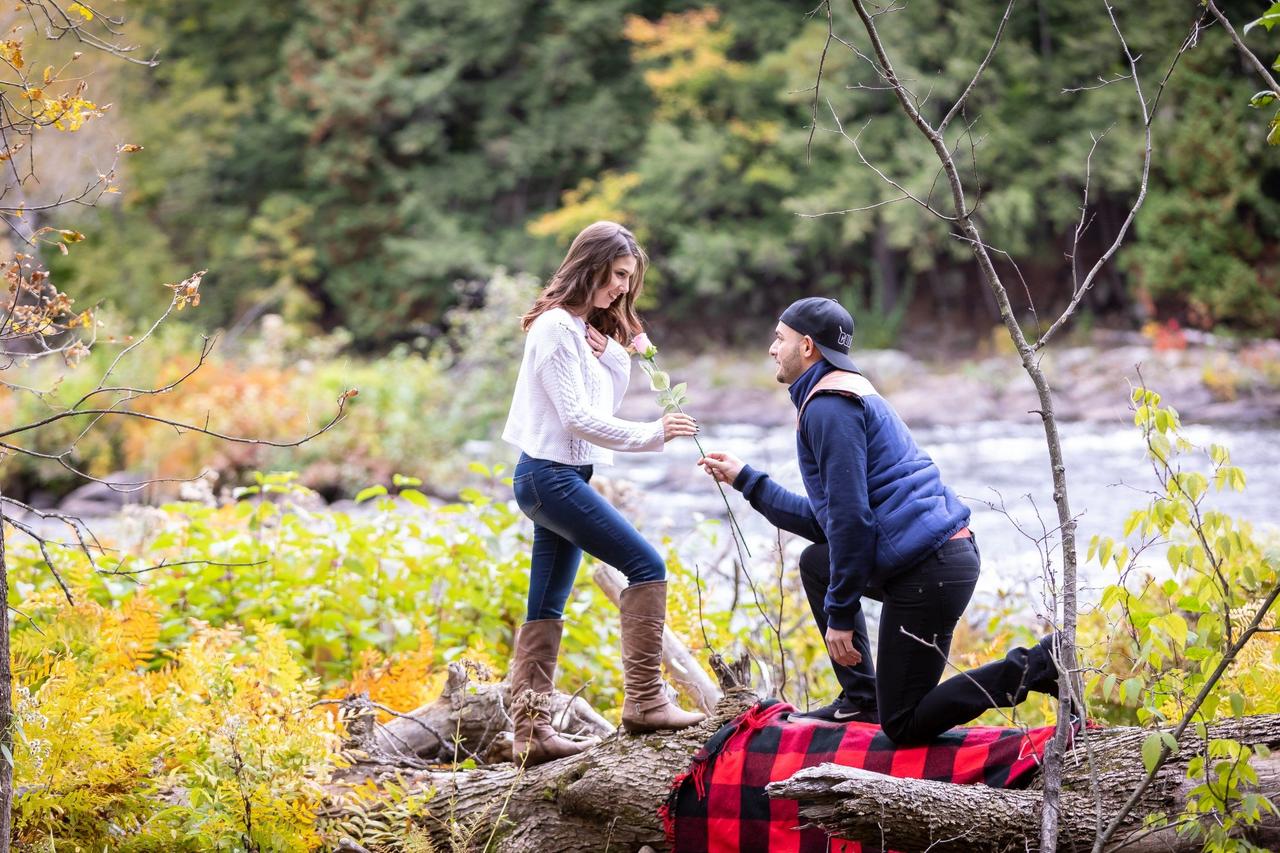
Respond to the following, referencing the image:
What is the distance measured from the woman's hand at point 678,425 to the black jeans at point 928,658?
2.28ft

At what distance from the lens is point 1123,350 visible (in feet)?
56.5

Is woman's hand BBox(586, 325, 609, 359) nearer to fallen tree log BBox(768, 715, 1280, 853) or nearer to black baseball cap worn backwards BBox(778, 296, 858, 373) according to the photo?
black baseball cap worn backwards BBox(778, 296, 858, 373)

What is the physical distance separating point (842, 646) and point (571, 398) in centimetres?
102

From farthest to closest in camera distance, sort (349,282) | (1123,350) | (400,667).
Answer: (349,282) < (1123,350) < (400,667)

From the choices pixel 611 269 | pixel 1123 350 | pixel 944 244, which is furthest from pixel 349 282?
pixel 611 269

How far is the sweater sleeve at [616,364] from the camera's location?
10.9ft

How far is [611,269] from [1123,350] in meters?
16.0

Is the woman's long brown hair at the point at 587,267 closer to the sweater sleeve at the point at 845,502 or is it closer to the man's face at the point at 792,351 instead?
the man's face at the point at 792,351

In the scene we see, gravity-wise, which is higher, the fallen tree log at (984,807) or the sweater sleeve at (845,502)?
the sweater sleeve at (845,502)

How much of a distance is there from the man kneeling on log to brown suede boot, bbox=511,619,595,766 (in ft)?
2.92

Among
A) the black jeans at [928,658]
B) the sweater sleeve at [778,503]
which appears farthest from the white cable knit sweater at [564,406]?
the black jeans at [928,658]

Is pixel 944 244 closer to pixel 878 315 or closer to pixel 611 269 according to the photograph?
pixel 878 315

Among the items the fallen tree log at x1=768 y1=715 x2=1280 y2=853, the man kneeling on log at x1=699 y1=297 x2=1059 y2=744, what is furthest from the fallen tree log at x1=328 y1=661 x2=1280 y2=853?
the man kneeling on log at x1=699 y1=297 x2=1059 y2=744

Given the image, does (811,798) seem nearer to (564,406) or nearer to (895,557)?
(895,557)
